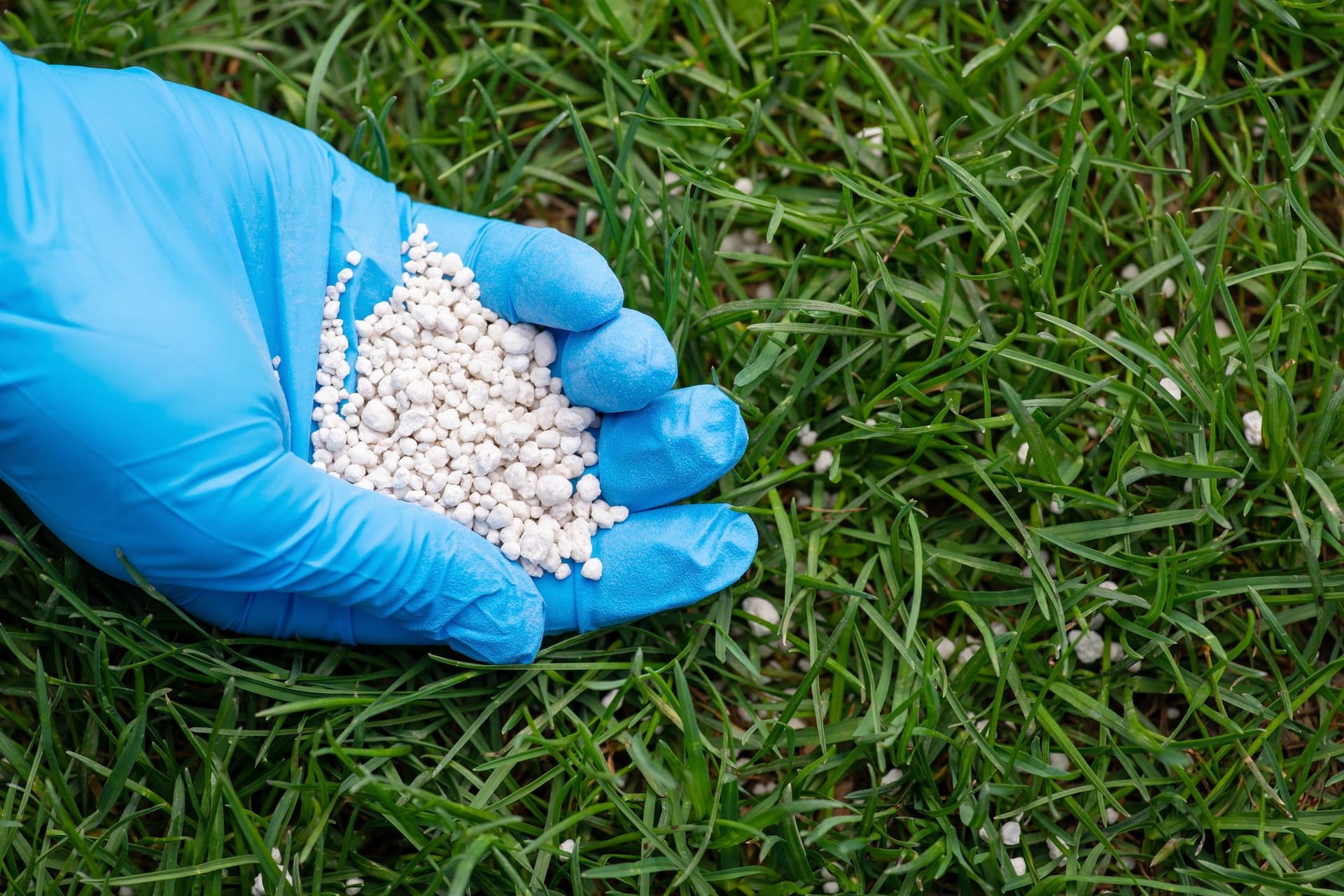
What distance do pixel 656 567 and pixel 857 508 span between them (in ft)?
0.90

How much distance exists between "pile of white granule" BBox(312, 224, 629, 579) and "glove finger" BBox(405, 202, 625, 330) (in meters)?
0.03

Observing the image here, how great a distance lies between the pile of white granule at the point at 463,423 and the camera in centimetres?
110

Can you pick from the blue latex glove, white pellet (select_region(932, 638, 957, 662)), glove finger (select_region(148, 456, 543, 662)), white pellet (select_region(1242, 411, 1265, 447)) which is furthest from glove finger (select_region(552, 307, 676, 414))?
white pellet (select_region(1242, 411, 1265, 447))

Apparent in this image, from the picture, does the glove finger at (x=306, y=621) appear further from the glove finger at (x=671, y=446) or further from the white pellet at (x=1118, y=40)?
the white pellet at (x=1118, y=40)

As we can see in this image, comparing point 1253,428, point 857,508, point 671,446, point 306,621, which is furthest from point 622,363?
point 1253,428

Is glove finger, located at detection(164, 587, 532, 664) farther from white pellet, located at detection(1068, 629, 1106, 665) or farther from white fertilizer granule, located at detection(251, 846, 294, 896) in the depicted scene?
white pellet, located at detection(1068, 629, 1106, 665)

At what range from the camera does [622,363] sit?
104cm

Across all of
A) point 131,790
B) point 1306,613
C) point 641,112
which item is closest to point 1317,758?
point 1306,613

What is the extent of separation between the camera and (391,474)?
110cm

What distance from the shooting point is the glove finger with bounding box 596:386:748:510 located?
3.54ft

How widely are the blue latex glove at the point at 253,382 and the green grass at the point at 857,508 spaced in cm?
8

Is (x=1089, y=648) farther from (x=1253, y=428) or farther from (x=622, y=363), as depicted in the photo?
(x=622, y=363)

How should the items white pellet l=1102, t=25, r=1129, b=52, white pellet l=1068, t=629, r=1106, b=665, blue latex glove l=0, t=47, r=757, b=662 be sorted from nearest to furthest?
blue latex glove l=0, t=47, r=757, b=662 → white pellet l=1068, t=629, r=1106, b=665 → white pellet l=1102, t=25, r=1129, b=52

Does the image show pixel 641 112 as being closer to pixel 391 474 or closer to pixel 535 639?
pixel 391 474
